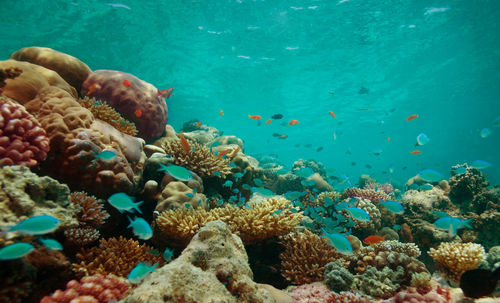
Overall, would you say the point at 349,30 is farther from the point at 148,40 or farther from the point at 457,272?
the point at 457,272

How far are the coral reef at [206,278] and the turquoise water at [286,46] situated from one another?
14812mm

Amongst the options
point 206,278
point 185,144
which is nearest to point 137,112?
point 185,144

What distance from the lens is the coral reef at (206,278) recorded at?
2.18 metres

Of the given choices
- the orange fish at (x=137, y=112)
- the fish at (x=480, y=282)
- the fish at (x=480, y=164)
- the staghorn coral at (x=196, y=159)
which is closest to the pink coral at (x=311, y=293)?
the fish at (x=480, y=282)

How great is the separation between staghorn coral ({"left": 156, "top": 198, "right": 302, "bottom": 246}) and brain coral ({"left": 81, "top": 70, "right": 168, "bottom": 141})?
384cm

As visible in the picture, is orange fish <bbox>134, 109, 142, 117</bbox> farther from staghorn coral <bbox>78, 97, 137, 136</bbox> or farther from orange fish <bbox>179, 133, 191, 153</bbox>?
orange fish <bbox>179, 133, 191, 153</bbox>

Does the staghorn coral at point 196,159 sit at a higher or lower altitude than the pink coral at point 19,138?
higher

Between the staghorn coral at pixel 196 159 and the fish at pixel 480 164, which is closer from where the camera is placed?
the staghorn coral at pixel 196 159

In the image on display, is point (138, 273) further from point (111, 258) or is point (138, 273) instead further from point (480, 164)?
point (480, 164)

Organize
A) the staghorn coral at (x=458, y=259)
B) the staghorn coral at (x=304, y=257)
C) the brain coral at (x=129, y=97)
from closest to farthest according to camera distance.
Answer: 1. the staghorn coral at (x=458, y=259)
2. the staghorn coral at (x=304, y=257)
3. the brain coral at (x=129, y=97)

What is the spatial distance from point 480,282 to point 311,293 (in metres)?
2.44

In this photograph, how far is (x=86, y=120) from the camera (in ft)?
15.6

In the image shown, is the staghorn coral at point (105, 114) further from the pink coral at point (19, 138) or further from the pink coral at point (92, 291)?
the pink coral at point (92, 291)

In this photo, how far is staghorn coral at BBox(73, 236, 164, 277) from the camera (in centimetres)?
336
